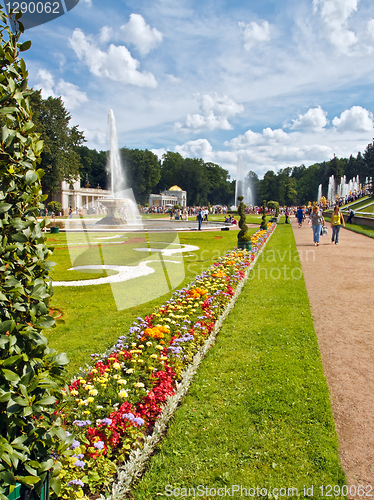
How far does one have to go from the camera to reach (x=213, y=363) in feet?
15.3

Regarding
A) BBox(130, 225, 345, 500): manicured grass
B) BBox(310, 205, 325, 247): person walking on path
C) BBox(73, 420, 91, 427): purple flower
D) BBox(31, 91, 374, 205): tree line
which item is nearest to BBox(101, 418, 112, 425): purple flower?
BBox(73, 420, 91, 427): purple flower

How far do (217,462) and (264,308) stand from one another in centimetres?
431

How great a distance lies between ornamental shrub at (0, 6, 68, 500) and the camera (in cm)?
163

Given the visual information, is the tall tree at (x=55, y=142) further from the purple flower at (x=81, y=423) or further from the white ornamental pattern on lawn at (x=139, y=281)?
the purple flower at (x=81, y=423)

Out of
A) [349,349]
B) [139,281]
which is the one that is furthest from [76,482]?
[139,281]

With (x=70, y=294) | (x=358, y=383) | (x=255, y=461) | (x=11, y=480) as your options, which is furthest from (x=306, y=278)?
(x=11, y=480)

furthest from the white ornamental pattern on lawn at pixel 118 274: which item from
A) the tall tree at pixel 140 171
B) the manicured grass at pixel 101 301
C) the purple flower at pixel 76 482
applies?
the tall tree at pixel 140 171

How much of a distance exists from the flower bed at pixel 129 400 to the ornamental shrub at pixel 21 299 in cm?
30

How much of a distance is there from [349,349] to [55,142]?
4847 centimetres

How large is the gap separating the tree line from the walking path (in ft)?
134

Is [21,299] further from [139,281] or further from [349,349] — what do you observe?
[139,281]

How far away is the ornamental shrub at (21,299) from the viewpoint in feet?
5.36

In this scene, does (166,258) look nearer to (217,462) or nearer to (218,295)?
(218,295)

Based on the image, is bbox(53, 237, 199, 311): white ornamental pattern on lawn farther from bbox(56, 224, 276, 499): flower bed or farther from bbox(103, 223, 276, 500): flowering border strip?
bbox(103, 223, 276, 500): flowering border strip
